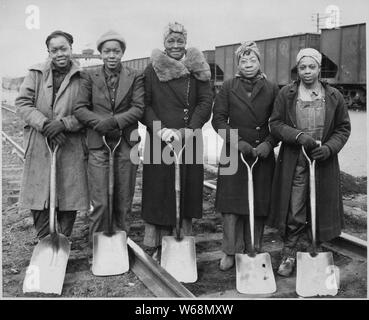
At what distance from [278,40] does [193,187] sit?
50.9 feet

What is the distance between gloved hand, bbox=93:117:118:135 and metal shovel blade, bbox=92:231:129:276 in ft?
2.96

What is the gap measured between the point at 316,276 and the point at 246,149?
117 centimetres

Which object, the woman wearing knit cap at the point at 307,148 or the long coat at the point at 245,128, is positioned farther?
the long coat at the point at 245,128

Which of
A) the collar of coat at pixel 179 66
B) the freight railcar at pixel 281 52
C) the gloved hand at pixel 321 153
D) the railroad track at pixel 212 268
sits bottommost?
the railroad track at pixel 212 268

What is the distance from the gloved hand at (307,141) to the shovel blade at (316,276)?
0.88m

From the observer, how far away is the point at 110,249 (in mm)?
4027

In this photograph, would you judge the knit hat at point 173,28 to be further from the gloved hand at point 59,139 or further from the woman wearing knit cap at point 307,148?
the gloved hand at point 59,139

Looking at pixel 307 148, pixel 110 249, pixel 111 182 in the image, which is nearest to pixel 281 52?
pixel 307 148

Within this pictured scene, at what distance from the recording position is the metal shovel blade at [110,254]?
3.96 metres

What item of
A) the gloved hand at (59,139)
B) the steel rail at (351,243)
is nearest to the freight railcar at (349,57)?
the steel rail at (351,243)

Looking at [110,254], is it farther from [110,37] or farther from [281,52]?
[281,52]

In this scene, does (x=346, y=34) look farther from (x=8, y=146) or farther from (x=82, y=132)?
(x=82, y=132)

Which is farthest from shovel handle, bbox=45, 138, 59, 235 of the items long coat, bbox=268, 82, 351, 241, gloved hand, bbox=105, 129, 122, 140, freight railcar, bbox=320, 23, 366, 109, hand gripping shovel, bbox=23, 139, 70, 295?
freight railcar, bbox=320, 23, 366, 109

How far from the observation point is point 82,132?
415 centimetres
